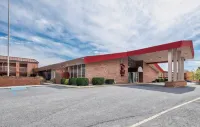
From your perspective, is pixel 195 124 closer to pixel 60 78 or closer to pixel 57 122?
pixel 57 122

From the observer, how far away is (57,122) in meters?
4.52

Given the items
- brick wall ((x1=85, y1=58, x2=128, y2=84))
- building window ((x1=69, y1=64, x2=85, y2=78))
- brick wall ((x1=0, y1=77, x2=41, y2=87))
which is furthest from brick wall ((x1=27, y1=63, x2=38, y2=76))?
brick wall ((x1=85, y1=58, x2=128, y2=84))

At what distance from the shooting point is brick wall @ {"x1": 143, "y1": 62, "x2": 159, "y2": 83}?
31.1 metres

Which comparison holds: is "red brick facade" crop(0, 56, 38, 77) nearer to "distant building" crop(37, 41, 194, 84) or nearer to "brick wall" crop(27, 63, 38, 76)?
"brick wall" crop(27, 63, 38, 76)

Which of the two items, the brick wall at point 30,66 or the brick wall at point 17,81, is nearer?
the brick wall at point 17,81

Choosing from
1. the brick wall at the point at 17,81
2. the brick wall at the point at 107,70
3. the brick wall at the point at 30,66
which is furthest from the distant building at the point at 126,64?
the brick wall at the point at 30,66

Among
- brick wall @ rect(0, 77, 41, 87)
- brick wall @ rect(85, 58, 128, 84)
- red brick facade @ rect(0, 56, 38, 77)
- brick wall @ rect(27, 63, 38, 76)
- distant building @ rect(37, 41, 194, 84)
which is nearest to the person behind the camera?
distant building @ rect(37, 41, 194, 84)

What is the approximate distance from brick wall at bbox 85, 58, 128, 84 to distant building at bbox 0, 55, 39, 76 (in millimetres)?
23746

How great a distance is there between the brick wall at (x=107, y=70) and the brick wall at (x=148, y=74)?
6.89 meters

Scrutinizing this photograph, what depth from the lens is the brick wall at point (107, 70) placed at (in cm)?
2167

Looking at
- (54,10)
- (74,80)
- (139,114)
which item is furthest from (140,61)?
(139,114)

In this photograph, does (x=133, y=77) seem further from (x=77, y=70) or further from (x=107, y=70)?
(x=77, y=70)

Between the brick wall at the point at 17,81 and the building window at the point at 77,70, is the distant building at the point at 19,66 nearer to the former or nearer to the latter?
the brick wall at the point at 17,81

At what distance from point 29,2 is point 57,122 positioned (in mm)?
13971
